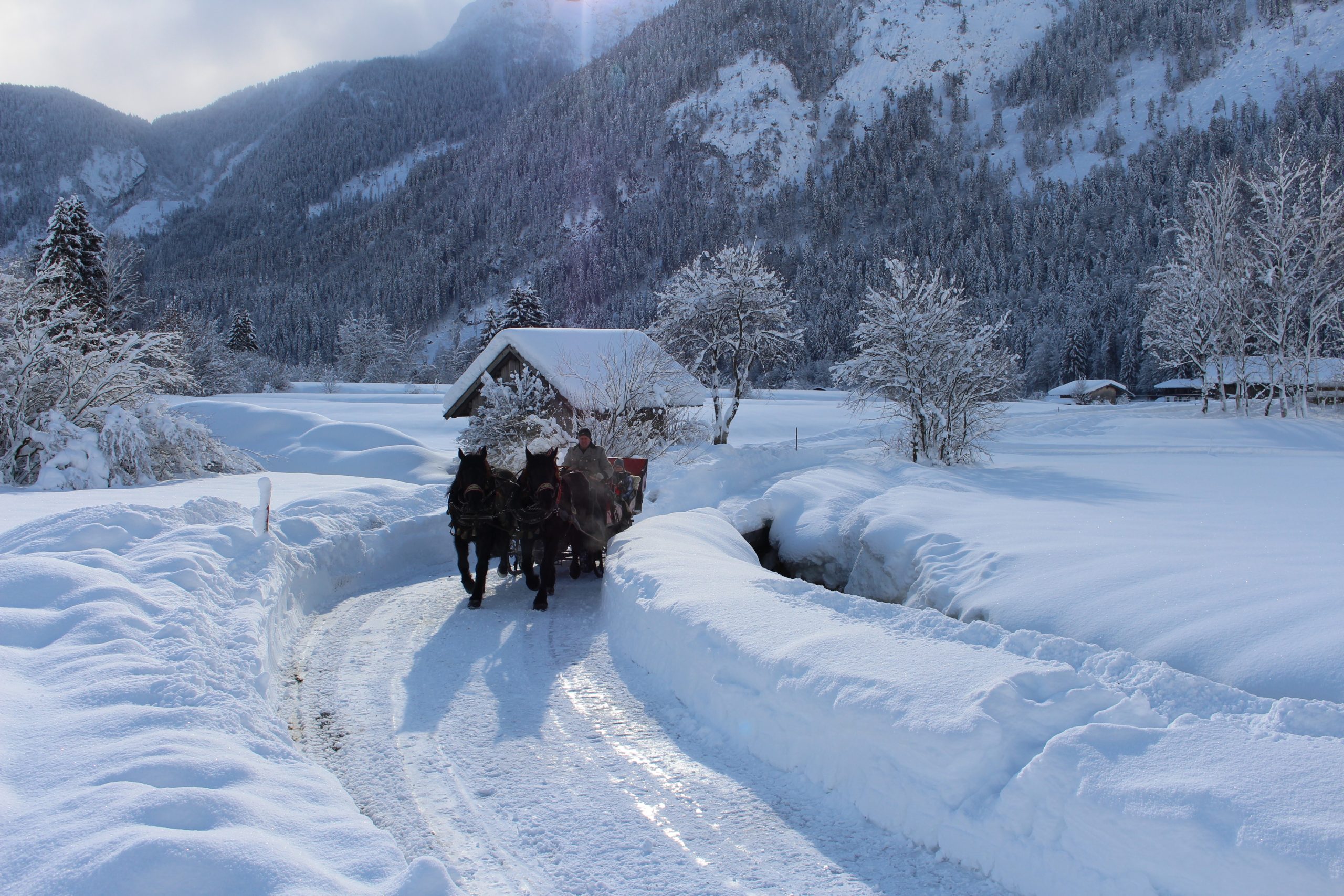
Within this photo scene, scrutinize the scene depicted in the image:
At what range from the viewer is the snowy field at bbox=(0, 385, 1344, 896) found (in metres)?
2.92

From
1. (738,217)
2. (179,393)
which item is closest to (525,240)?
(738,217)

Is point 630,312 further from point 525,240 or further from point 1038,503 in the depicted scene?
point 1038,503

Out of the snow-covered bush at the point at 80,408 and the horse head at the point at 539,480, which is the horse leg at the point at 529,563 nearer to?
the horse head at the point at 539,480

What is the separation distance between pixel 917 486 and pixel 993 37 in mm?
233622

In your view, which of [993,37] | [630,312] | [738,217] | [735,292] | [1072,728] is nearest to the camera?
[1072,728]

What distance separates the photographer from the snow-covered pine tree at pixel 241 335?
6750 cm

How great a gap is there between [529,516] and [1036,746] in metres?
5.98

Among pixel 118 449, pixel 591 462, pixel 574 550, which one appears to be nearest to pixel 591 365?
pixel 118 449

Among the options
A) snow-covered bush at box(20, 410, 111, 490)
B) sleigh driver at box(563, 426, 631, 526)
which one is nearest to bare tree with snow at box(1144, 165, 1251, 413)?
sleigh driver at box(563, 426, 631, 526)

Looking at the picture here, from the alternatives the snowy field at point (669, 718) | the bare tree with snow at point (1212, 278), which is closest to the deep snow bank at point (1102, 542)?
the snowy field at point (669, 718)

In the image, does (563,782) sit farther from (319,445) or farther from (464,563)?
(319,445)

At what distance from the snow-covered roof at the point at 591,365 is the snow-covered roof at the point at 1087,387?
6043cm

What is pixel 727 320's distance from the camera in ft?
87.8

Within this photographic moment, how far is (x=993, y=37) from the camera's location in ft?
652
